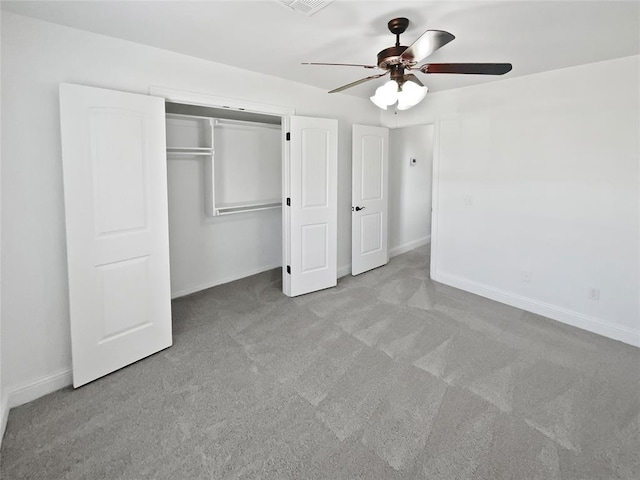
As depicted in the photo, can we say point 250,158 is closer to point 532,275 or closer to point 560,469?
point 532,275

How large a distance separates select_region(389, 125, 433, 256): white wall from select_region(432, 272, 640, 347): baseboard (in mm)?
1498

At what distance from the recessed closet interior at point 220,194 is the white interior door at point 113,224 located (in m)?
1.13

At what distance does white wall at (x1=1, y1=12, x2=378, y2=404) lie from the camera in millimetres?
2094

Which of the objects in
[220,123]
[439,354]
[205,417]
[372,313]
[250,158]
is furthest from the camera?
[250,158]

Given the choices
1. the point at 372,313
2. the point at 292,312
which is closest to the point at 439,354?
the point at 372,313

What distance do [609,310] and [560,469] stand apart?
2.03 metres

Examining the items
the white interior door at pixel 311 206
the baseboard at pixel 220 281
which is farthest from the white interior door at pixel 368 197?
the baseboard at pixel 220 281

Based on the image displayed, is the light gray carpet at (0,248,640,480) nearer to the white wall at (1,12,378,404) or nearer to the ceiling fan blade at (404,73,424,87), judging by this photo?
the white wall at (1,12,378,404)

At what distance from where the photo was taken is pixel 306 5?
1.95 m

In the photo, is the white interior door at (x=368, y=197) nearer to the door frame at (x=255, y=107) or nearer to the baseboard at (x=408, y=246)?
the baseboard at (x=408, y=246)

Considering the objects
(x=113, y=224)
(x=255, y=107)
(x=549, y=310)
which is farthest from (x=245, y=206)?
(x=549, y=310)

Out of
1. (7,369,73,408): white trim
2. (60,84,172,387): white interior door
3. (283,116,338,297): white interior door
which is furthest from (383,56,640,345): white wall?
(7,369,73,408): white trim

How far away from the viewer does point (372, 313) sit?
3521 mm

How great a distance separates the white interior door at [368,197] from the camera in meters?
4.48
